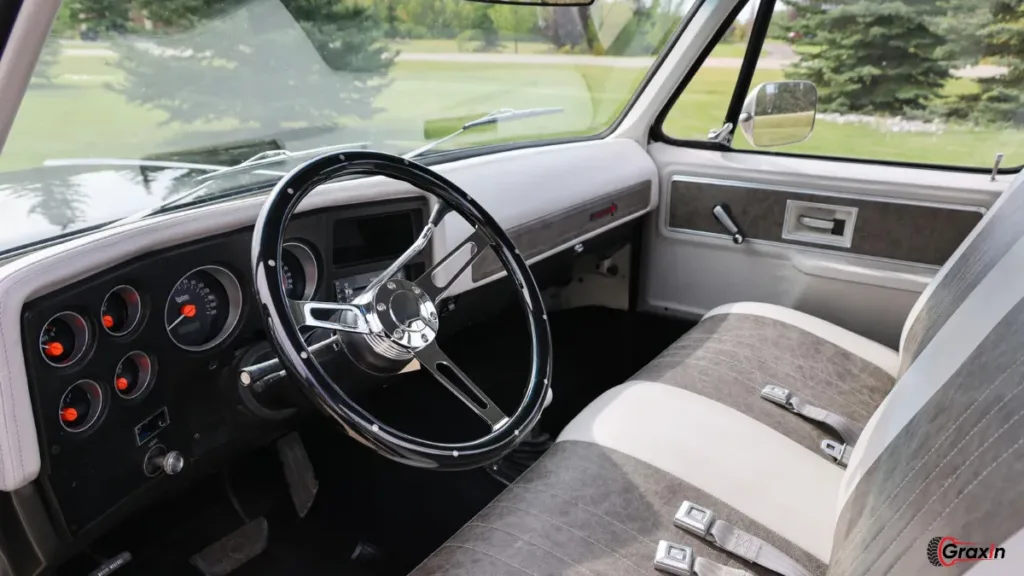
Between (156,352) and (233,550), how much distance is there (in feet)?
2.15

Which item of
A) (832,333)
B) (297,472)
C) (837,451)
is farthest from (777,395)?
(297,472)

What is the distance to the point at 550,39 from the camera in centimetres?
259

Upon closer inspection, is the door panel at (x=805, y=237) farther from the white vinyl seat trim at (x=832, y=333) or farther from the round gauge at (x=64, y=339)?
the round gauge at (x=64, y=339)

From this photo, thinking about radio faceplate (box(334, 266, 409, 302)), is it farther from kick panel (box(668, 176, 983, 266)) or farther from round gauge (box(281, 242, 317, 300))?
kick panel (box(668, 176, 983, 266))

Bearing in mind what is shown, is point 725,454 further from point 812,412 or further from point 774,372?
point 774,372

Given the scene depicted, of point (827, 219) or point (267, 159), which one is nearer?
point (267, 159)

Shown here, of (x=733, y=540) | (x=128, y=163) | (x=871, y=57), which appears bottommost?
(x=733, y=540)

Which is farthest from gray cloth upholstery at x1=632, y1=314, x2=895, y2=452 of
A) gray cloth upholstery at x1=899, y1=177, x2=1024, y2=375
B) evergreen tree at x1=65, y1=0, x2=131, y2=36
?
evergreen tree at x1=65, y1=0, x2=131, y2=36

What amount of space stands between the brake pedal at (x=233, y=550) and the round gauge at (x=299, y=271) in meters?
0.64

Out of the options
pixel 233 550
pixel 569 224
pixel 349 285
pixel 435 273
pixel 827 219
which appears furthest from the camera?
pixel 827 219

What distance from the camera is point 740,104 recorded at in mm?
2641

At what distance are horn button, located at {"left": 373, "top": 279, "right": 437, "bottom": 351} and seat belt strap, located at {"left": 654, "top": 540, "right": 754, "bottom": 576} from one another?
1.80 feet

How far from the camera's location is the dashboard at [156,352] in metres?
1.18

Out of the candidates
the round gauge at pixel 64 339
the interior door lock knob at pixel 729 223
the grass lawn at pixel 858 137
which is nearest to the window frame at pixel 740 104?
the grass lawn at pixel 858 137
